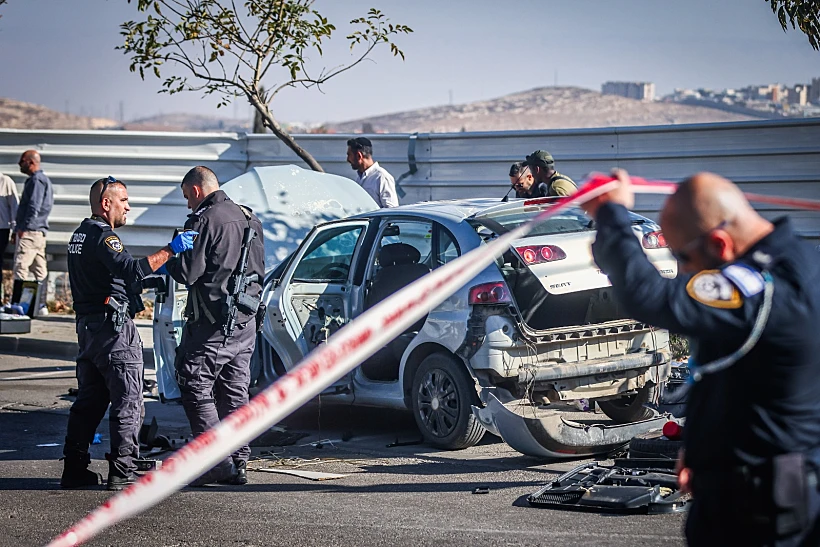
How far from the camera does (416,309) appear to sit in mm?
3129

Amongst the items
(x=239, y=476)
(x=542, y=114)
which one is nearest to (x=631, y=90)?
(x=542, y=114)

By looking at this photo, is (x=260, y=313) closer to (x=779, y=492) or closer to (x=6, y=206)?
(x=779, y=492)

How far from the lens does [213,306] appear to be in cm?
680

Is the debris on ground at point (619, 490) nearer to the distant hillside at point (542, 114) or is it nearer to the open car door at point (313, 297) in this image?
the open car door at point (313, 297)

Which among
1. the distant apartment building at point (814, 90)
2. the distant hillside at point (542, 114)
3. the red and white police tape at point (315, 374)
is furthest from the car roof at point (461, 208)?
the distant hillside at point (542, 114)

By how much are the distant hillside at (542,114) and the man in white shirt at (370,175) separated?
102691 mm

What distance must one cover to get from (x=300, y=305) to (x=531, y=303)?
206 centimetres

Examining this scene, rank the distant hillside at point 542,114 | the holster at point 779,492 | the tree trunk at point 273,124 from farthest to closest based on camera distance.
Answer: the distant hillside at point 542,114, the tree trunk at point 273,124, the holster at point 779,492

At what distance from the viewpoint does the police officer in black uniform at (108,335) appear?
675cm

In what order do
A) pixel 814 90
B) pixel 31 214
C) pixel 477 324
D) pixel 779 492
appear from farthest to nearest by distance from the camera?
pixel 814 90 < pixel 31 214 < pixel 477 324 < pixel 779 492

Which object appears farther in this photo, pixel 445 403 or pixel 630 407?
pixel 630 407

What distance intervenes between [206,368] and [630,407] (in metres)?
3.19

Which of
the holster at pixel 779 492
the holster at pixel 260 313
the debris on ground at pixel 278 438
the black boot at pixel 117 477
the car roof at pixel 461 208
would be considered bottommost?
the debris on ground at pixel 278 438

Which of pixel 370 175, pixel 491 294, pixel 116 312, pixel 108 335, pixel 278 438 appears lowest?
pixel 278 438
